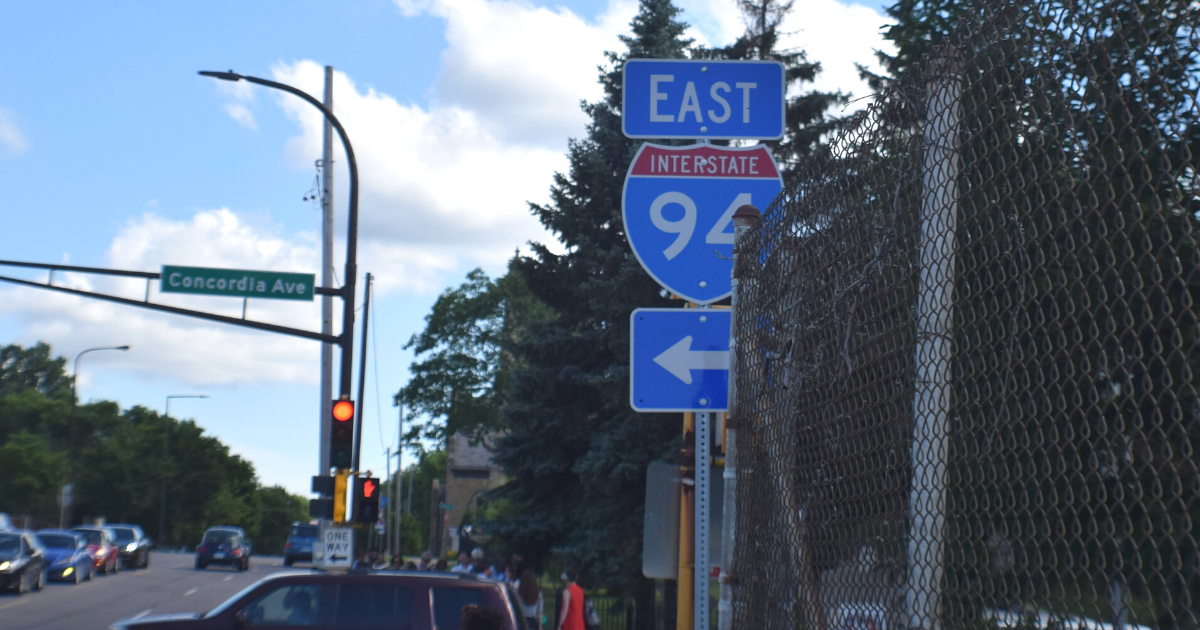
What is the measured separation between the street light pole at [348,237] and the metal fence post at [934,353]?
52.2 feet

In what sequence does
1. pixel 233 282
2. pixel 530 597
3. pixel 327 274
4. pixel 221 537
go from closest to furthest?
pixel 530 597
pixel 233 282
pixel 327 274
pixel 221 537

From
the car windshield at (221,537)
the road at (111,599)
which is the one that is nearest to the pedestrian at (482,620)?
the road at (111,599)

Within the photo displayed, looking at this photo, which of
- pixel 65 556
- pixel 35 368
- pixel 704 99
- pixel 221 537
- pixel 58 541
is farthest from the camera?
pixel 35 368

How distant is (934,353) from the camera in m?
2.73

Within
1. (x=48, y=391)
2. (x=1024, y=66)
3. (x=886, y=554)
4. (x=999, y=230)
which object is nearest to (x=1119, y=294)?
(x=999, y=230)

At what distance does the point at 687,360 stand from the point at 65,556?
30.9 m

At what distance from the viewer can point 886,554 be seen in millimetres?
3102

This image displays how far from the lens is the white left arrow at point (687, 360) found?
5500mm

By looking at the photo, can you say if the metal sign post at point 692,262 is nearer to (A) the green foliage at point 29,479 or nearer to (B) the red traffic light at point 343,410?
(B) the red traffic light at point 343,410

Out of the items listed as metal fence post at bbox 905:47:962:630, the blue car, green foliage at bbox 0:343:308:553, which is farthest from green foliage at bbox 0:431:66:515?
metal fence post at bbox 905:47:962:630

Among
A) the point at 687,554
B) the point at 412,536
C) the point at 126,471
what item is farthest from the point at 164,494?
the point at 687,554

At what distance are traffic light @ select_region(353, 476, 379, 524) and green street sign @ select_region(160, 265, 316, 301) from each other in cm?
320

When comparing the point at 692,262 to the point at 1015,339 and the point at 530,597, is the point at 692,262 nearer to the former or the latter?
the point at 1015,339

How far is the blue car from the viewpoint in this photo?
31.1m
